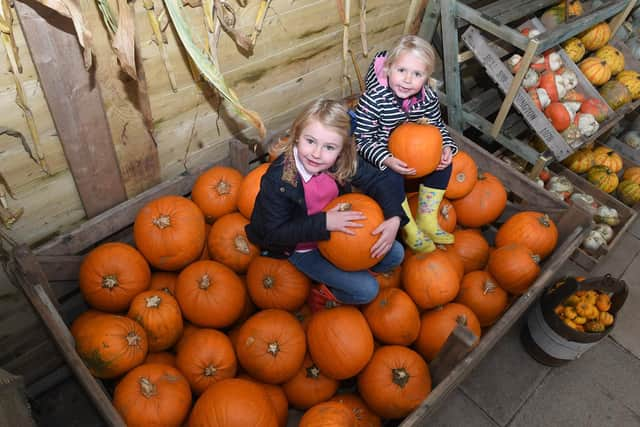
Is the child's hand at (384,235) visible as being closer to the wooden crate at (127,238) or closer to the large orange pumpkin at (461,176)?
the wooden crate at (127,238)

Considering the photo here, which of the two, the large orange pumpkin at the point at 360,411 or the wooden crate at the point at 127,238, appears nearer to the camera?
the wooden crate at the point at 127,238

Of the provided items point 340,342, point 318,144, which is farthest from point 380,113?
point 340,342

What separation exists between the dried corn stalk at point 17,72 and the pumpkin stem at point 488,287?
238 centimetres

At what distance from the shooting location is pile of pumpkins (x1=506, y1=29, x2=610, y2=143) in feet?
11.8

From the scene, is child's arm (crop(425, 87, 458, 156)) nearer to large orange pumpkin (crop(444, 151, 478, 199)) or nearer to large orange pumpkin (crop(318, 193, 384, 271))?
large orange pumpkin (crop(444, 151, 478, 199))

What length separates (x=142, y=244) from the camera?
8.02ft

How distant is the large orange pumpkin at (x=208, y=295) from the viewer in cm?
233

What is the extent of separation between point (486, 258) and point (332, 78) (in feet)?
5.41

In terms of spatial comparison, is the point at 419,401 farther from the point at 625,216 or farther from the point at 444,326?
the point at 625,216

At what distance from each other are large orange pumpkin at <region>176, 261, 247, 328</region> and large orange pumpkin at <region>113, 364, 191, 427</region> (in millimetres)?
339

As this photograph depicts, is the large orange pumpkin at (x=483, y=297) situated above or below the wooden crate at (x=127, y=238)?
below

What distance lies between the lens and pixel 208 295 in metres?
2.33

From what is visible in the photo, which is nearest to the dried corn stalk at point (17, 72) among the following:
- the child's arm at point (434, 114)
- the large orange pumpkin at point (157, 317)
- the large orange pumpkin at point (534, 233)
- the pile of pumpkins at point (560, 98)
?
the large orange pumpkin at point (157, 317)

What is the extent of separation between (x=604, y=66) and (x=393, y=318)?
3340 millimetres
